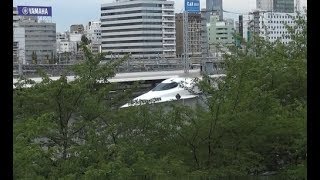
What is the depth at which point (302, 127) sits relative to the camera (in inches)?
186

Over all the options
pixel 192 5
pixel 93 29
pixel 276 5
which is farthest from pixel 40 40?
pixel 276 5

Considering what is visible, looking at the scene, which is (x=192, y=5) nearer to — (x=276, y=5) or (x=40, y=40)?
(x=40, y=40)

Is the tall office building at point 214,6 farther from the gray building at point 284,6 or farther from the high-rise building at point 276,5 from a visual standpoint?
the gray building at point 284,6

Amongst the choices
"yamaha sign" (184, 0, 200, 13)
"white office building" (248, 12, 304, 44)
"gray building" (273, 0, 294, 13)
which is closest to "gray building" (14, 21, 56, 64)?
"yamaha sign" (184, 0, 200, 13)

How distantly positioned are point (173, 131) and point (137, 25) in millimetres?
15618

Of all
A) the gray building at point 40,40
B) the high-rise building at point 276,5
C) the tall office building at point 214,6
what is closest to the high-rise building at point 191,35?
the gray building at point 40,40

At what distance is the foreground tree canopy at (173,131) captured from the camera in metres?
4.70

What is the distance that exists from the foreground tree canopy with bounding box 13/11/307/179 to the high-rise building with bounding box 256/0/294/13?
289 centimetres

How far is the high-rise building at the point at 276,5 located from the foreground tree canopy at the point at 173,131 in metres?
2.89

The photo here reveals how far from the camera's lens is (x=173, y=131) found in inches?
218

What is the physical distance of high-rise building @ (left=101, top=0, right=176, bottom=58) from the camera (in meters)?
17.0
